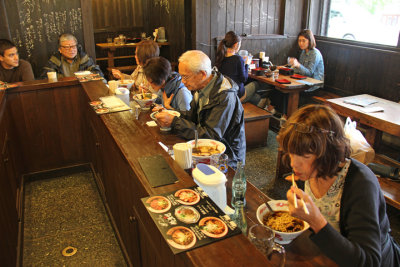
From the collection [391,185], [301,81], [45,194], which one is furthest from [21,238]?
[301,81]

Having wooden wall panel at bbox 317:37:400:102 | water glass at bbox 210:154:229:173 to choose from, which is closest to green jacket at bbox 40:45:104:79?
water glass at bbox 210:154:229:173

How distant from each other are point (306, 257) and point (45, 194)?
3290 millimetres

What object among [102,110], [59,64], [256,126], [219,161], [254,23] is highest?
[254,23]

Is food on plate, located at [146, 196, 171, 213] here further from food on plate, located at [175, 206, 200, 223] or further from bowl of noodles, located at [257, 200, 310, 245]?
bowl of noodles, located at [257, 200, 310, 245]

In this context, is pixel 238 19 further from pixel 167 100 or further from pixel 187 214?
pixel 187 214

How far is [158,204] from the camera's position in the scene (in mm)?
1498

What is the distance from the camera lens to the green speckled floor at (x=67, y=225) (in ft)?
9.46

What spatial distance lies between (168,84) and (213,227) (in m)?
2.28

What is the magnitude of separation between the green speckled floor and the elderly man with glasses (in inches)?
69.1

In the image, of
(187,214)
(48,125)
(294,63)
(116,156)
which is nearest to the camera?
(187,214)

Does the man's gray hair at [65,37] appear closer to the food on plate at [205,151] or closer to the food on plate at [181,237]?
the food on plate at [205,151]

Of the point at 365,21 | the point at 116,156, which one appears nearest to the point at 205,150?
the point at 116,156

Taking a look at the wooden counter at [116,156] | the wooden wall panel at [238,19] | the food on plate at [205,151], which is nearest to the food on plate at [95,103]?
the wooden counter at [116,156]

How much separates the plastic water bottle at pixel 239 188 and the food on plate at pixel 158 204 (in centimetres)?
45
